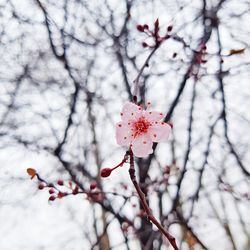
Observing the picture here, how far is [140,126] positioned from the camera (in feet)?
4.92

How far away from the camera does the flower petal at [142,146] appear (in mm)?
1339

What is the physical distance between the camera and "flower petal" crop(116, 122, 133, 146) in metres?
1.44

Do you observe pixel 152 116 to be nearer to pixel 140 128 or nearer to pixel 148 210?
pixel 140 128

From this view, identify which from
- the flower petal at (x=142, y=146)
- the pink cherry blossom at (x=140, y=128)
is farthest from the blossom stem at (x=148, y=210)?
the pink cherry blossom at (x=140, y=128)

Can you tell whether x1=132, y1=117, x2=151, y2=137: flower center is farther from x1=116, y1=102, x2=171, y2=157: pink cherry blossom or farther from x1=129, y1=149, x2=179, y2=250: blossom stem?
x1=129, y1=149, x2=179, y2=250: blossom stem

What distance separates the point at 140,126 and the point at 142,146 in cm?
13

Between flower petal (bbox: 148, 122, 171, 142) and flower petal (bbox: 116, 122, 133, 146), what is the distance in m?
0.09

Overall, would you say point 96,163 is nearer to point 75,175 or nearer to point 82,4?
point 75,175

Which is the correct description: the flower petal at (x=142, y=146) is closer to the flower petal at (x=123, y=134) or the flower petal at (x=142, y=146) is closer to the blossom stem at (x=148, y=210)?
the flower petal at (x=123, y=134)

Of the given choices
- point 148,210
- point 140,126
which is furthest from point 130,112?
point 148,210

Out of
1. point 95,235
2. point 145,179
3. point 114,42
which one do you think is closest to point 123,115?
point 145,179

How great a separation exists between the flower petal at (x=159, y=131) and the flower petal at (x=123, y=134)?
3.5 inches

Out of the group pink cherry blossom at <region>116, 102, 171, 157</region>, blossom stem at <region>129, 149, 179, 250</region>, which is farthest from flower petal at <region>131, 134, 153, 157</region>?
blossom stem at <region>129, 149, 179, 250</region>

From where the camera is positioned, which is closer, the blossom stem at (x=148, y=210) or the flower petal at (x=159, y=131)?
the blossom stem at (x=148, y=210)
